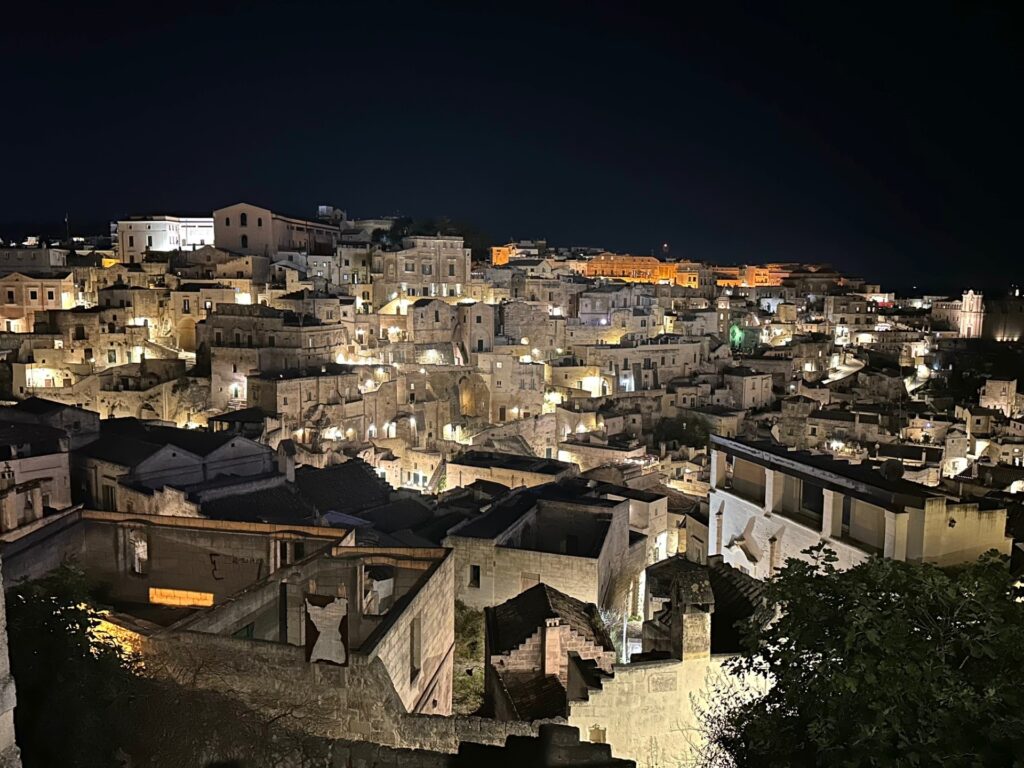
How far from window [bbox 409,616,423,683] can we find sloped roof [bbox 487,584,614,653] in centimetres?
165

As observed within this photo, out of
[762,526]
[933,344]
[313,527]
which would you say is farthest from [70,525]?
[933,344]

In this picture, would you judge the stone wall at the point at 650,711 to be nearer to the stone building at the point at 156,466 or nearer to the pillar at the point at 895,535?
the pillar at the point at 895,535

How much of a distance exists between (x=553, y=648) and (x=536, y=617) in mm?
778

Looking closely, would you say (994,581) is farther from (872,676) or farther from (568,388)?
(568,388)

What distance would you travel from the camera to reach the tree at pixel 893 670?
5777 mm

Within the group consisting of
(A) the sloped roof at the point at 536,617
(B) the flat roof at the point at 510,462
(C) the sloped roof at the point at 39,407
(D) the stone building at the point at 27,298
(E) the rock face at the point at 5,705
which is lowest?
(B) the flat roof at the point at 510,462

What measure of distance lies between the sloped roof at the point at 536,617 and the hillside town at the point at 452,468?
8cm

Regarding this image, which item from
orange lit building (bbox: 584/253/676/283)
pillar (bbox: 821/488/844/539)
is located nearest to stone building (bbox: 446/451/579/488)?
pillar (bbox: 821/488/844/539)

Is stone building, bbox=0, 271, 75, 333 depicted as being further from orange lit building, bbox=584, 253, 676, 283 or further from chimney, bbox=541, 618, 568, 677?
orange lit building, bbox=584, 253, 676, 283

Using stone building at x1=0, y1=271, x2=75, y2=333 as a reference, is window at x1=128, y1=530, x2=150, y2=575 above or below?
below

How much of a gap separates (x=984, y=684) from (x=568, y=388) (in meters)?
39.1

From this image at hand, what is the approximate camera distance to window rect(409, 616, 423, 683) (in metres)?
10.4

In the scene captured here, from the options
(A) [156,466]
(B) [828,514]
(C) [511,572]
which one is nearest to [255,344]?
(A) [156,466]

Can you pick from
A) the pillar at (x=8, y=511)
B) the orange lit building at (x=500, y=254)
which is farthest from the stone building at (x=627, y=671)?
the orange lit building at (x=500, y=254)
